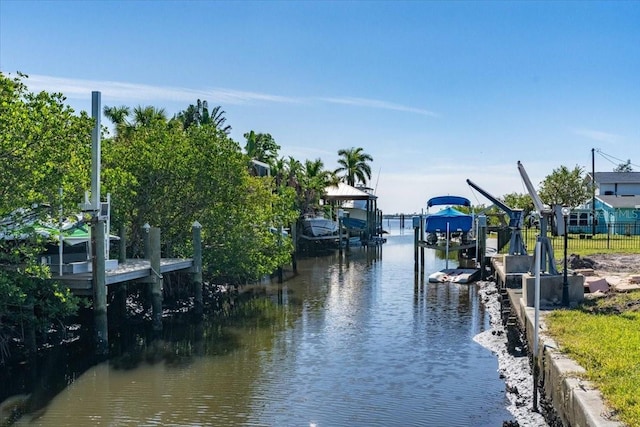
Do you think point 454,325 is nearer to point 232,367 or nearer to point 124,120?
point 232,367

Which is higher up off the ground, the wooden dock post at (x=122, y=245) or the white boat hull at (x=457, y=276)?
the wooden dock post at (x=122, y=245)

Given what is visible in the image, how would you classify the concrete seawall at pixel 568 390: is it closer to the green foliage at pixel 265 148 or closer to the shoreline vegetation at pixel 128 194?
the shoreline vegetation at pixel 128 194

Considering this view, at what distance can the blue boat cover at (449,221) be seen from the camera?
3875cm

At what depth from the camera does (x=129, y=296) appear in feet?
75.1

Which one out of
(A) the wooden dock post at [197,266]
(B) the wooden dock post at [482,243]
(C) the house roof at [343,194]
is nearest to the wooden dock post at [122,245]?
(A) the wooden dock post at [197,266]

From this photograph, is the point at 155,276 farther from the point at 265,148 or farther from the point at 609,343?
the point at 265,148

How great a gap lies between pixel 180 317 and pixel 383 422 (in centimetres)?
1176

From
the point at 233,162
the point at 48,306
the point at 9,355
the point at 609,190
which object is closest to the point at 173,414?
the point at 48,306

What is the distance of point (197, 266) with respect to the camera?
72.4 feet

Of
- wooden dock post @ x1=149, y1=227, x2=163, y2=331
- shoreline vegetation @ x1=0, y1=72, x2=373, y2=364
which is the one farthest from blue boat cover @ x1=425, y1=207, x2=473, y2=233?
wooden dock post @ x1=149, y1=227, x2=163, y2=331

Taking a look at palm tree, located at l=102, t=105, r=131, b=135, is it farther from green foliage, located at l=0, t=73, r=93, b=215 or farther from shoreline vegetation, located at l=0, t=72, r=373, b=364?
green foliage, located at l=0, t=73, r=93, b=215

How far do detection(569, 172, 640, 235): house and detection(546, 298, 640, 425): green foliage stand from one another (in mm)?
35186

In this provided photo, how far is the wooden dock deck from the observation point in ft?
53.4

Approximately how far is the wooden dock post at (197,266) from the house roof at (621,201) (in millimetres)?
41180
